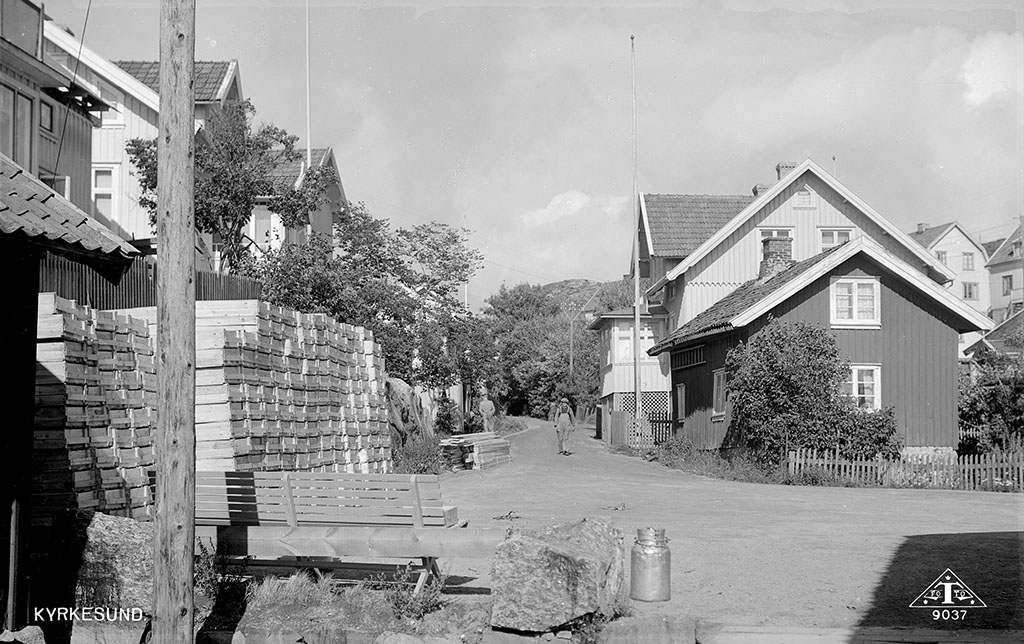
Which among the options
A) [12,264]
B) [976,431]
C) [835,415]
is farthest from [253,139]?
[976,431]

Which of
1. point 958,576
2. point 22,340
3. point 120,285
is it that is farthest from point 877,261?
point 22,340

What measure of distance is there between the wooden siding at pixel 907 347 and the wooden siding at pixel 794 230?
1052 centimetres

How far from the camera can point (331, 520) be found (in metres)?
9.73

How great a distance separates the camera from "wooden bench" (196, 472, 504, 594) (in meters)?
9.23

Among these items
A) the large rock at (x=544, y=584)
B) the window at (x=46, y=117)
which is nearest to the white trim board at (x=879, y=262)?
the window at (x=46, y=117)

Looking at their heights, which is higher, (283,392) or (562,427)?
(283,392)

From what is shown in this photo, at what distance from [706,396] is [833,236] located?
9.86 metres

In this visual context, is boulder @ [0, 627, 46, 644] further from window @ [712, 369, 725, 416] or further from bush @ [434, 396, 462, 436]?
bush @ [434, 396, 462, 436]

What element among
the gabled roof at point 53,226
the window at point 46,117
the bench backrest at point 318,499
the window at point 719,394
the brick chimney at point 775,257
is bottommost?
the bench backrest at point 318,499

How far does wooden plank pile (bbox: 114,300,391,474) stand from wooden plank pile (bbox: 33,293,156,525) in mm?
1204

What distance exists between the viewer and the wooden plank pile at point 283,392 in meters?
13.6

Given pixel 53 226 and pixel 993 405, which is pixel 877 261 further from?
pixel 53 226

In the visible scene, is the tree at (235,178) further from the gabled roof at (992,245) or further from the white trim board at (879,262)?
the gabled roof at (992,245)

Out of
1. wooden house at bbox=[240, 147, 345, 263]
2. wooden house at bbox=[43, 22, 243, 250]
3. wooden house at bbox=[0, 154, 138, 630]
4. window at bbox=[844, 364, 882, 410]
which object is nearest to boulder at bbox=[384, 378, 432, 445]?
wooden house at bbox=[240, 147, 345, 263]
